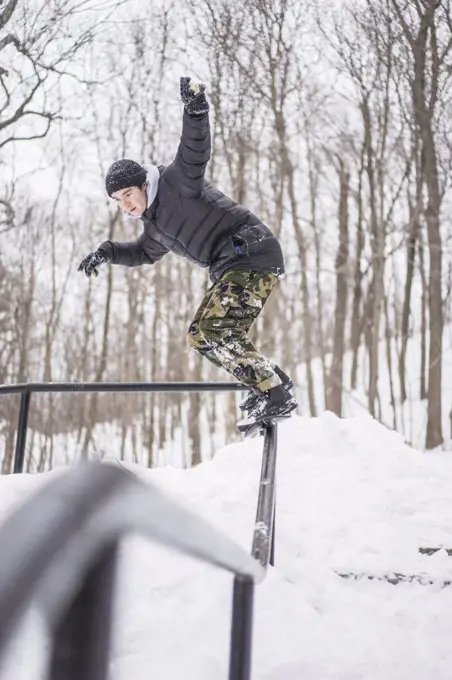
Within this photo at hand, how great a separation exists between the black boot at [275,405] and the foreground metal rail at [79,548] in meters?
2.71

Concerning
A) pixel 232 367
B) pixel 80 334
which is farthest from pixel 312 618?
pixel 80 334

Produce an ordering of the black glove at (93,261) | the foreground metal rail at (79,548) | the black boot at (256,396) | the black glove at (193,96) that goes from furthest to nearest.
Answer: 1. the black glove at (93,261)
2. the black boot at (256,396)
3. the black glove at (193,96)
4. the foreground metal rail at (79,548)

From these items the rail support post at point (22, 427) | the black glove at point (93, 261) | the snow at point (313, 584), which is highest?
the black glove at point (93, 261)

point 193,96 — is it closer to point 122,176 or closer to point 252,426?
point 122,176

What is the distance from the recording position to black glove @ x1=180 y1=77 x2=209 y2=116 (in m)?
2.94

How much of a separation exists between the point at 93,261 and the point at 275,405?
1483mm

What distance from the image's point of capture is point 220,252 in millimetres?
3531

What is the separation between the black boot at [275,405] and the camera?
336 cm

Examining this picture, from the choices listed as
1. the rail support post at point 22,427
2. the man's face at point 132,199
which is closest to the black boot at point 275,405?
the man's face at point 132,199

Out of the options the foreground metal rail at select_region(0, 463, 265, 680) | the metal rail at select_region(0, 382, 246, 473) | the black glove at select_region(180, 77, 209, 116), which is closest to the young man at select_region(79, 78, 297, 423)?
the black glove at select_region(180, 77, 209, 116)

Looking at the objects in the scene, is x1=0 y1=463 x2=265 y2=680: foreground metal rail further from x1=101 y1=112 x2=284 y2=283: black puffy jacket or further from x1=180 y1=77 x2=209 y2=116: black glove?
x1=101 y1=112 x2=284 y2=283: black puffy jacket

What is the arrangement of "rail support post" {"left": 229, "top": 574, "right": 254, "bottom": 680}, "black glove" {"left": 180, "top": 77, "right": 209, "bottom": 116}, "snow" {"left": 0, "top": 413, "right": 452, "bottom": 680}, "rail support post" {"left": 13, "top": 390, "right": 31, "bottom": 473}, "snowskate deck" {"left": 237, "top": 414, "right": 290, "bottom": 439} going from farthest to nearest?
"rail support post" {"left": 13, "top": 390, "right": 31, "bottom": 473}, "snowskate deck" {"left": 237, "top": 414, "right": 290, "bottom": 439}, "black glove" {"left": 180, "top": 77, "right": 209, "bottom": 116}, "snow" {"left": 0, "top": 413, "right": 452, "bottom": 680}, "rail support post" {"left": 229, "top": 574, "right": 254, "bottom": 680}

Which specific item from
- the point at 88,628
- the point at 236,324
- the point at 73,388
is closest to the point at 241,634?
the point at 88,628

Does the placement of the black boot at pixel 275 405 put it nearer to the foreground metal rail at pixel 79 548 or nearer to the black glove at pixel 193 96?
the black glove at pixel 193 96
